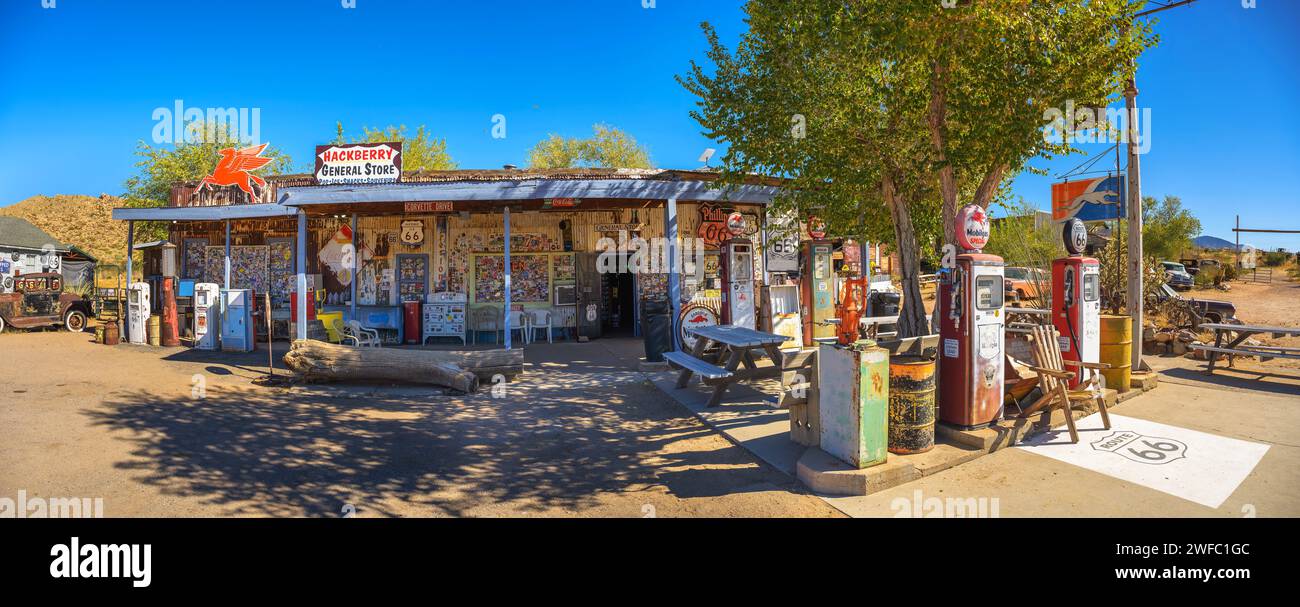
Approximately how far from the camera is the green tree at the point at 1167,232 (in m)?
31.3

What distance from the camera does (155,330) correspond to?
539 inches

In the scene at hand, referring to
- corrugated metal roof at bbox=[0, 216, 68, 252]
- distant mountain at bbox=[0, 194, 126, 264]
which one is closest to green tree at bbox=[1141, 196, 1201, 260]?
corrugated metal roof at bbox=[0, 216, 68, 252]

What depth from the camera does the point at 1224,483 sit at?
437 centimetres

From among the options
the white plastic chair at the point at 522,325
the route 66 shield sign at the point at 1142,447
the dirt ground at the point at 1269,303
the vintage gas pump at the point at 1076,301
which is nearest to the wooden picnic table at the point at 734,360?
the vintage gas pump at the point at 1076,301

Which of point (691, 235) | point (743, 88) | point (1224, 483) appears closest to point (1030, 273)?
point (691, 235)

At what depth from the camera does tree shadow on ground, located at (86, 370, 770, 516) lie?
4445 millimetres

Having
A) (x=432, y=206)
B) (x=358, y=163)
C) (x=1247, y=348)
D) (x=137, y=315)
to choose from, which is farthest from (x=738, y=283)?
(x=137, y=315)

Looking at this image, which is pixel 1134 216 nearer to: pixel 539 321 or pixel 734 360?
pixel 734 360

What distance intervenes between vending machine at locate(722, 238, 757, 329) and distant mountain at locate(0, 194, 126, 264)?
51329 mm

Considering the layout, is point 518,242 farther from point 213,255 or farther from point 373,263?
point 213,255

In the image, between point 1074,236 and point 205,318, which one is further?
point 205,318

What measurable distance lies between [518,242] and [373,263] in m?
3.83

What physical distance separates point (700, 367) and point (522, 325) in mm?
7984

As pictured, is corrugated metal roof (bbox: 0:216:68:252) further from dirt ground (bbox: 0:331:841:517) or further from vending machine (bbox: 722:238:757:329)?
vending machine (bbox: 722:238:757:329)
